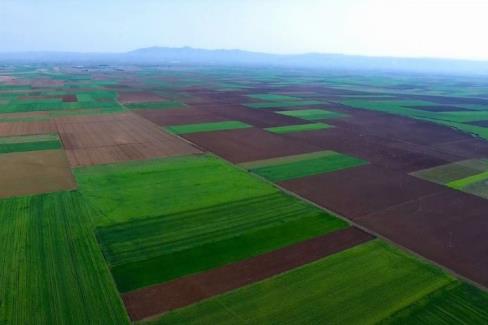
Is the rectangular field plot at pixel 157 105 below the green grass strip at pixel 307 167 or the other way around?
the other way around

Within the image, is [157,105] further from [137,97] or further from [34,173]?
[34,173]

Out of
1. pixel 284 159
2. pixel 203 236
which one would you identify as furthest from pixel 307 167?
pixel 203 236

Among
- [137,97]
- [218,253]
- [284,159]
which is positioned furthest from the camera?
[137,97]

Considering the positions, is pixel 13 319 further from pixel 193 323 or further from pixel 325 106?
pixel 325 106

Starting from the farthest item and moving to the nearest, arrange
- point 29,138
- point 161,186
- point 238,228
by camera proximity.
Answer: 1. point 29,138
2. point 161,186
3. point 238,228

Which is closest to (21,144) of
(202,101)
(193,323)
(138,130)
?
(138,130)

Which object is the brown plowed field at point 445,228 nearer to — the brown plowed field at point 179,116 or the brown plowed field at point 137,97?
the brown plowed field at point 179,116

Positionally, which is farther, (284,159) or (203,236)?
(284,159)

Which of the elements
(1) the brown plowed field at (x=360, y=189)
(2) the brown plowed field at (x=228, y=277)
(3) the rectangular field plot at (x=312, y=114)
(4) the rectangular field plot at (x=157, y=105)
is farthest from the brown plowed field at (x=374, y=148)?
(4) the rectangular field plot at (x=157, y=105)
